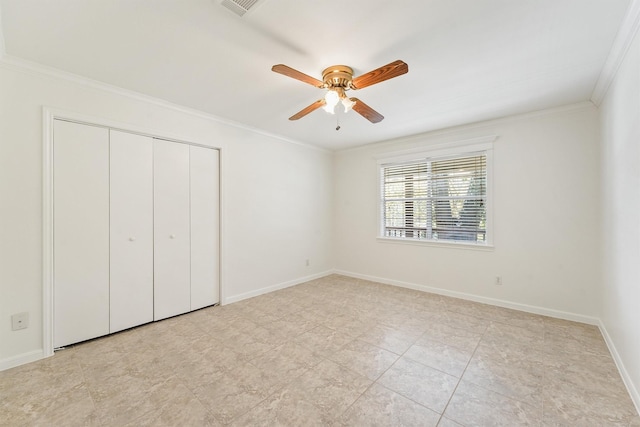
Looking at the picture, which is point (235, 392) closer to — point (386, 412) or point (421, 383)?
point (386, 412)

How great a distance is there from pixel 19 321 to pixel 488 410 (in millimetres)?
3518

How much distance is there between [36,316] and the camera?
2.19m

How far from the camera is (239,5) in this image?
59.9 inches

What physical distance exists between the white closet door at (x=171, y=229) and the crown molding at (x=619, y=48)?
3808 millimetres

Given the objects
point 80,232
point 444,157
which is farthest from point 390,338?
point 80,232

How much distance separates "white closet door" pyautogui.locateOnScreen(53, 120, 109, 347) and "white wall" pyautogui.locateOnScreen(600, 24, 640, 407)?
4.18 meters

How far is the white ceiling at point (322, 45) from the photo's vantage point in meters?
1.57

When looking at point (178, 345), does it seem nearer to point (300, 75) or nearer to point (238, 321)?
point (238, 321)

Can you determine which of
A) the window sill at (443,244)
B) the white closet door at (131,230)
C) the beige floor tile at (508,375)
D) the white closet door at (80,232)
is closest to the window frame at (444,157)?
the window sill at (443,244)

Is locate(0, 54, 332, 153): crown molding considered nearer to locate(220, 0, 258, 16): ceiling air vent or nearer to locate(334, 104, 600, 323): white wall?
locate(220, 0, 258, 16): ceiling air vent

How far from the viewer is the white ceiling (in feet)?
5.15

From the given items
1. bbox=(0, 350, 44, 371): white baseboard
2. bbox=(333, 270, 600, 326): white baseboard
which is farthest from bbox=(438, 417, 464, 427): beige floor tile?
bbox=(0, 350, 44, 371): white baseboard

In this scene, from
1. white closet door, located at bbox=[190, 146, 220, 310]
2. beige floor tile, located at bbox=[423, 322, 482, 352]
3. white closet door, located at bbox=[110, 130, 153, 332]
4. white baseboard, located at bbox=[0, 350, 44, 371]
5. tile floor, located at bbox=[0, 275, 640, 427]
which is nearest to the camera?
tile floor, located at bbox=[0, 275, 640, 427]

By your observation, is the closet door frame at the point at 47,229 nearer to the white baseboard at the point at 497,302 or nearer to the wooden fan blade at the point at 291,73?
the wooden fan blade at the point at 291,73
